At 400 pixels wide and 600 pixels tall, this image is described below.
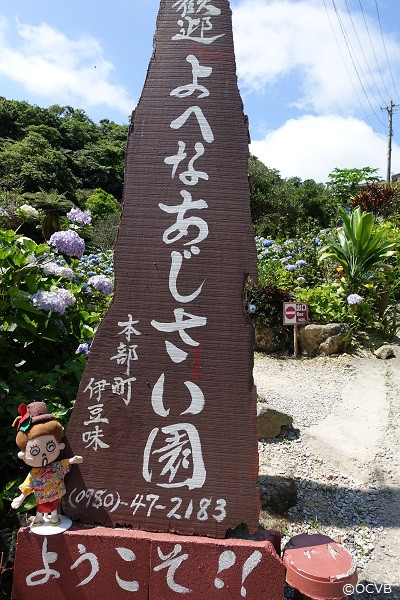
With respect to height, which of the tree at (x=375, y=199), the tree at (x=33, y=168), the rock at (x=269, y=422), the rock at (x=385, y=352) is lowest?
the rock at (x=269, y=422)

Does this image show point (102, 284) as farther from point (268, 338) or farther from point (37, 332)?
point (268, 338)

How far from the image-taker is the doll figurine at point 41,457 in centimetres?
164

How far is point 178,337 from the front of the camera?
6.02 ft

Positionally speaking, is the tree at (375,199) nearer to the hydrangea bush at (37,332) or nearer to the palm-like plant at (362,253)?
the palm-like plant at (362,253)

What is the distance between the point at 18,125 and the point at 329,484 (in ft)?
82.2

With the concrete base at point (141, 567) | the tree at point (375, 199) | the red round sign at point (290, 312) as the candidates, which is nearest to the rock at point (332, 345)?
the red round sign at point (290, 312)

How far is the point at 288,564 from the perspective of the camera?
65.4 inches

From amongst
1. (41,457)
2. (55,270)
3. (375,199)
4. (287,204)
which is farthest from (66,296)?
(287,204)

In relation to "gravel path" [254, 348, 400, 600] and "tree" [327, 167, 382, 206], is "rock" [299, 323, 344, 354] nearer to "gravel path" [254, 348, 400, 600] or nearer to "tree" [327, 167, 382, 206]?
"gravel path" [254, 348, 400, 600]

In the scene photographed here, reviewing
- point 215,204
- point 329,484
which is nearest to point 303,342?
point 329,484

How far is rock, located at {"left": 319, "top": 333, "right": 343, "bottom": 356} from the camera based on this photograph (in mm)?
5992

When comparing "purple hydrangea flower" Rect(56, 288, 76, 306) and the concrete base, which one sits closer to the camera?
the concrete base

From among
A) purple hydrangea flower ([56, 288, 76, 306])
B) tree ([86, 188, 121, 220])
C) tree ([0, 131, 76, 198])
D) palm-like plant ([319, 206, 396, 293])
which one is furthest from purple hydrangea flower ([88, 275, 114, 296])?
tree ([0, 131, 76, 198])

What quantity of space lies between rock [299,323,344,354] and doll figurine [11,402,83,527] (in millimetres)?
4799
